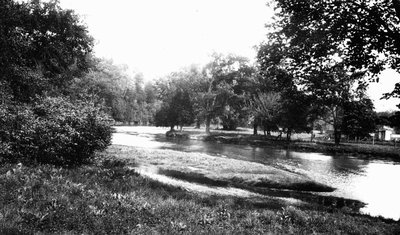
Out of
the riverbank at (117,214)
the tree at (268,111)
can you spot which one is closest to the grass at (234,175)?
the riverbank at (117,214)

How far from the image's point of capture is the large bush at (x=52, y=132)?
40.7 ft

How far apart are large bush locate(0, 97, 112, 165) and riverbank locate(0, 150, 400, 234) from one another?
5.96 feet

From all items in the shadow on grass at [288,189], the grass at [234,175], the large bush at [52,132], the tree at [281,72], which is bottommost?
the shadow on grass at [288,189]

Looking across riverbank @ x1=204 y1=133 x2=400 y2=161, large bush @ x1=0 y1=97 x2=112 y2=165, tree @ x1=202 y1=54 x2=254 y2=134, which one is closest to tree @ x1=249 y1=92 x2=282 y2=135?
riverbank @ x1=204 y1=133 x2=400 y2=161

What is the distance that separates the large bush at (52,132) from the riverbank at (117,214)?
1816mm

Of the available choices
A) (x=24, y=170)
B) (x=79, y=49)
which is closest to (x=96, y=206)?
(x=24, y=170)

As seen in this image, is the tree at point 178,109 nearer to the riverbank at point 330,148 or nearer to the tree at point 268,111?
the riverbank at point 330,148

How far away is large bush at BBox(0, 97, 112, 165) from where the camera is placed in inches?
488

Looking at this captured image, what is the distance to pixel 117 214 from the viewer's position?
7.47m

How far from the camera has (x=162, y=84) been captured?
8500cm

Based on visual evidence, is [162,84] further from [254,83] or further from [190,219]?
[190,219]

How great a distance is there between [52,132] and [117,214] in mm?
8014

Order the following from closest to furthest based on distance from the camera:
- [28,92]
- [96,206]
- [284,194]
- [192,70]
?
[96,206], [284,194], [28,92], [192,70]

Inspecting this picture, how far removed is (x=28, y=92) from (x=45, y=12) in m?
14.8
